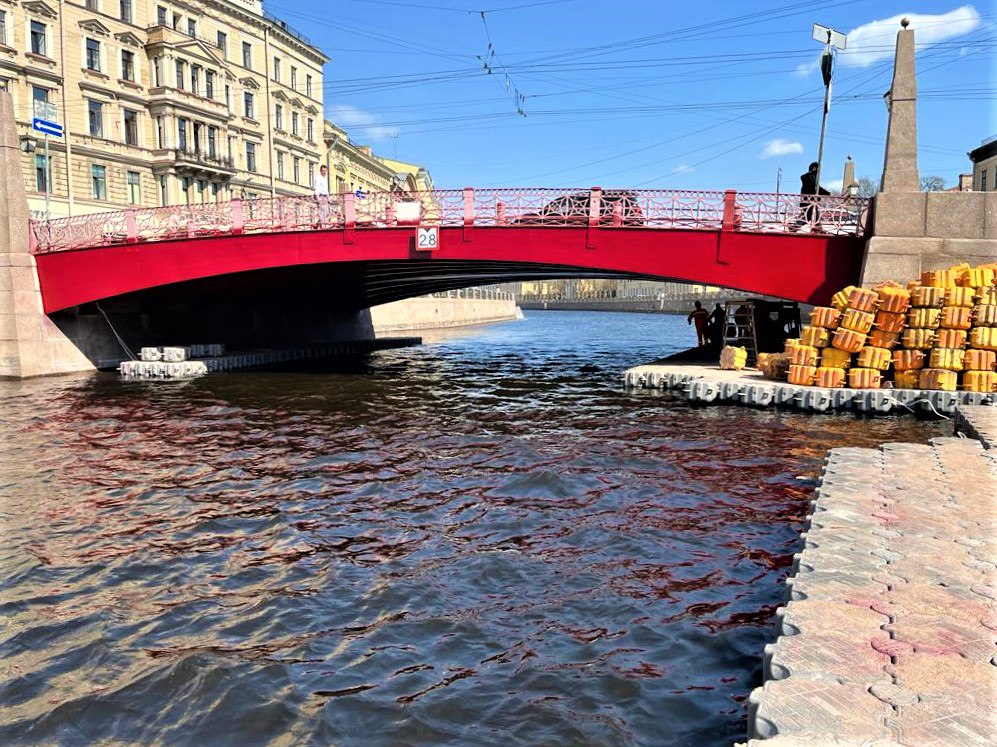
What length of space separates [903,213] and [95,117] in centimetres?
4505

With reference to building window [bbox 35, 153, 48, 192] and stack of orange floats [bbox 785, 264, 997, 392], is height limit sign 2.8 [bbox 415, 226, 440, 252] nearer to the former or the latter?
stack of orange floats [bbox 785, 264, 997, 392]

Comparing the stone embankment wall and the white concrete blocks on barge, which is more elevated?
the white concrete blocks on barge

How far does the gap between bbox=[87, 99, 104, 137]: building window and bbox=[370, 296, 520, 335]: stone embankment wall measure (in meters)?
19.7

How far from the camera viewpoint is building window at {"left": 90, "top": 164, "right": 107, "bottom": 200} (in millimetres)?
47000

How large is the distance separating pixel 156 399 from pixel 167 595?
15.9 meters

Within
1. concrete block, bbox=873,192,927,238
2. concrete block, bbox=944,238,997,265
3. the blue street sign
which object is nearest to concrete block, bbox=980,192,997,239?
concrete block, bbox=944,238,997,265

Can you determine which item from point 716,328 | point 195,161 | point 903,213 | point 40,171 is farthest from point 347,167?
point 903,213

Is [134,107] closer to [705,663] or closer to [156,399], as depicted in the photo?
[156,399]

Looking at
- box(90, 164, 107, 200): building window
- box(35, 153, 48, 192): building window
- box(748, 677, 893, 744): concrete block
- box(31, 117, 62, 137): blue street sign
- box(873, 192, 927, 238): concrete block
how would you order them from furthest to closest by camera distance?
box(90, 164, 107, 200): building window → box(35, 153, 48, 192): building window → box(31, 117, 62, 137): blue street sign → box(873, 192, 927, 238): concrete block → box(748, 677, 893, 744): concrete block

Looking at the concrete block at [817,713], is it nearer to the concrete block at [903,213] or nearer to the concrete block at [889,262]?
the concrete block at [889,262]

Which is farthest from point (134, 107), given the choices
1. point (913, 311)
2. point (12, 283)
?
point (913, 311)

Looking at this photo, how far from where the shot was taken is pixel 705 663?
6383 mm

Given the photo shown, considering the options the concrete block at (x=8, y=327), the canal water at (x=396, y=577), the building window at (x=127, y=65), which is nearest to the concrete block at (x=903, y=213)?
the canal water at (x=396, y=577)

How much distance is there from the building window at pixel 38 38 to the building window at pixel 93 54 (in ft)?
10.2
